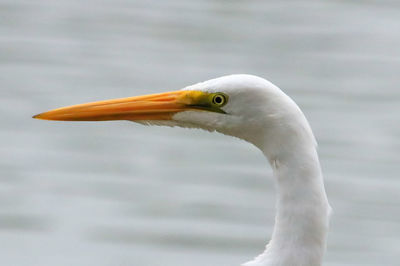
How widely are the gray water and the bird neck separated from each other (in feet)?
18.8

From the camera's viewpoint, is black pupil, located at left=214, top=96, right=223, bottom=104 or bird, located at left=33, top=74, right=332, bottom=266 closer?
bird, located at left=33, top=74, right=332, bottom=266

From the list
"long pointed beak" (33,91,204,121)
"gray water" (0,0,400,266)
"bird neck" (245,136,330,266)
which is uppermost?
"gray water" (0,0,400,266)

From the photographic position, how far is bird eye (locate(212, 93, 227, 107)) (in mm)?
6324

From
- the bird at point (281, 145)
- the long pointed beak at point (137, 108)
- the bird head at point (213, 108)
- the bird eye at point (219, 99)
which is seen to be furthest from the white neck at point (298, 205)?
the long pointed beak at point (137, 108)

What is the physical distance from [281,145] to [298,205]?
313 mm

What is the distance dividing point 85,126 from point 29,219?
91.2 inches

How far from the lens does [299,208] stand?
620 centimetres

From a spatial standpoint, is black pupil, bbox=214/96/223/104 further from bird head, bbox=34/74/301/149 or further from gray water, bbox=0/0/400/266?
gray water, bbox=0/0/400/266

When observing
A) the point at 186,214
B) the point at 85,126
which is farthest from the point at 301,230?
the point at 85,126

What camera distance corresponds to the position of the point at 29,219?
1297 centimetres

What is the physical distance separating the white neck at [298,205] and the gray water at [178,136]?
225 inches

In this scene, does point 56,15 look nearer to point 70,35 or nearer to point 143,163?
point 70,35

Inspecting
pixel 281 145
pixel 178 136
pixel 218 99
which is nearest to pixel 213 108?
pixel 218 99

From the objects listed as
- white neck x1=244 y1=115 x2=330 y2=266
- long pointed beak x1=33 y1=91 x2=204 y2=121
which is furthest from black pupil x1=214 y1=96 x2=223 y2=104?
white neck x1=244 y1=115 x2=330 y2=266
